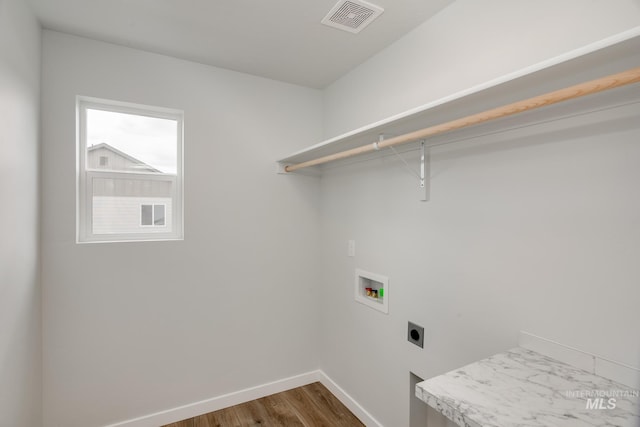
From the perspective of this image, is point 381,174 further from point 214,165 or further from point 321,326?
point 321,326

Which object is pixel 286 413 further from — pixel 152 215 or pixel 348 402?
pixel 152 215

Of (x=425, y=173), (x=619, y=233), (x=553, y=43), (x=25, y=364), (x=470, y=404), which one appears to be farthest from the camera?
(x=425, y=173)

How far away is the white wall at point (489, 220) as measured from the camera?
1074 mm

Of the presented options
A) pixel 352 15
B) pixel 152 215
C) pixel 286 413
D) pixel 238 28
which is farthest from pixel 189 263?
pixel 352 15

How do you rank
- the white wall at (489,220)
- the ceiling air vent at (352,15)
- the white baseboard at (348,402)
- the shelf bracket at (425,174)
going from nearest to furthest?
1. the white wall at (489,220)
2. the ceiling air vent at (352,15)
3. the shelf bracket at (425,174)
4. the white baseboard at (348,402)

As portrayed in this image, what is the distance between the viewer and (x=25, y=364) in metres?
1.61

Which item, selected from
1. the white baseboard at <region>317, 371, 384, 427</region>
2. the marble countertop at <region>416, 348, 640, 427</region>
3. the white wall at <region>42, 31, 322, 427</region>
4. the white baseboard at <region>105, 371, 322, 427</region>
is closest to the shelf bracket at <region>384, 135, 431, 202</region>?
the marble countertop at <region>416, 348, 640, 427</region>

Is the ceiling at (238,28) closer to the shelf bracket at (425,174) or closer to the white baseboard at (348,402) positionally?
the shelf bracket at (425,174)

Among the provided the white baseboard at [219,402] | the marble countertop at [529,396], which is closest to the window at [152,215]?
the white baseboard at [219,402]

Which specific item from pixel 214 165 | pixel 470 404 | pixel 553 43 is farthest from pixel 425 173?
pixel 214 165

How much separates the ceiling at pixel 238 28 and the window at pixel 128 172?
44 cm

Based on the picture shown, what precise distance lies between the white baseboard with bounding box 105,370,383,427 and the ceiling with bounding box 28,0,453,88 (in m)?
2.47

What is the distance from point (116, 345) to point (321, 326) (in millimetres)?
1539

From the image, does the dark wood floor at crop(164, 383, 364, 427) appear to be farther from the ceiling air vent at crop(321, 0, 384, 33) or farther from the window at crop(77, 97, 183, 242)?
the ceiling air vent at crop(321, 0, 384, 33)
